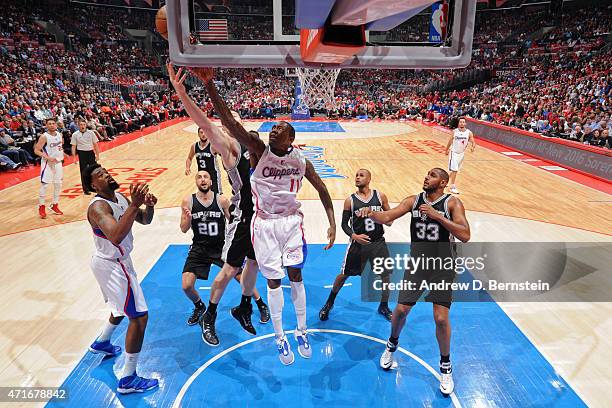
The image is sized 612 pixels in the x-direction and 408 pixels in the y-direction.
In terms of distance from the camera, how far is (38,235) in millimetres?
7414

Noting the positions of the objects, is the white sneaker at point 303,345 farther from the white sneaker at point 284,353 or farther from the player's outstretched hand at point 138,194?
the player's outstretched hand at point 138,194

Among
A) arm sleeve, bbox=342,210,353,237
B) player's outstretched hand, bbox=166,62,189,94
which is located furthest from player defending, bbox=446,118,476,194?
player's outstretched hand, bbox=166,62,189,94

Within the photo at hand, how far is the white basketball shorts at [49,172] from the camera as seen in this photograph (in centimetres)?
816

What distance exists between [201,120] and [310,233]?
4.52 meters

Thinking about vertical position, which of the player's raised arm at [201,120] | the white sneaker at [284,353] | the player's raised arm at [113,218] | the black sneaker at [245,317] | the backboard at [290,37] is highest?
the backboard at [290,37]

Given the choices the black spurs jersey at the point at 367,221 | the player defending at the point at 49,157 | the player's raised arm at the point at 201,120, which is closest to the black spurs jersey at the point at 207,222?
the player's raised arm at the point at 201,120

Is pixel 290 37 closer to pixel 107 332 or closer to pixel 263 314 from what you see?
pixel 263 314

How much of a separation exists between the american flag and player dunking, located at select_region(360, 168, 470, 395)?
5.97 ft

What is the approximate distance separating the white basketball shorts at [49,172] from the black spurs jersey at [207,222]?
4.94 meters

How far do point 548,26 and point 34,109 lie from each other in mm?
33126

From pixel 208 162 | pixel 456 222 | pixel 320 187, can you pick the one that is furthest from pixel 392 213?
pixel 208 162

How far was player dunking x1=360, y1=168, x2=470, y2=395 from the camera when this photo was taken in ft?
11.7

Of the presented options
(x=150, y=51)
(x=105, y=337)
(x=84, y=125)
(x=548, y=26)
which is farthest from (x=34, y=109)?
(x=548, y=26)

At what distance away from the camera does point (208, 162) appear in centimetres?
700
